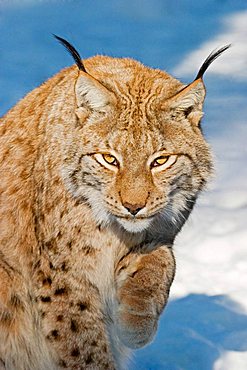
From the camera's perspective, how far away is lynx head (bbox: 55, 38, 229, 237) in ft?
15.4

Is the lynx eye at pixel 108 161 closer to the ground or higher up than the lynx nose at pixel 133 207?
higher up

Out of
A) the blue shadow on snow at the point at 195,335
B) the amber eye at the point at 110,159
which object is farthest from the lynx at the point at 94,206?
the blue shadow on snow at the point at 195,335

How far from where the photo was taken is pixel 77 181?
487cm

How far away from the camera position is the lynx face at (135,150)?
4.69m

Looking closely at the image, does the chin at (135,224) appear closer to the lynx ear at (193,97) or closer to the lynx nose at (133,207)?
the lynx nose at (133,207)

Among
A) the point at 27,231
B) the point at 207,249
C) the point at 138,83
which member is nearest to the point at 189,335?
the point at 207,249

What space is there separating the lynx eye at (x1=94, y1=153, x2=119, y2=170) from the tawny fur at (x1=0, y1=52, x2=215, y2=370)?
1 cm

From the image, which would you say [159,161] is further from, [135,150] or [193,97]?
[193,97]

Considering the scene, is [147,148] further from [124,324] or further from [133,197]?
[124,324]

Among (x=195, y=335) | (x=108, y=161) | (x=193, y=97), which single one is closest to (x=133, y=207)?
(x=108, y=161)

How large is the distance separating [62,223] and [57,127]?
1.57 ft

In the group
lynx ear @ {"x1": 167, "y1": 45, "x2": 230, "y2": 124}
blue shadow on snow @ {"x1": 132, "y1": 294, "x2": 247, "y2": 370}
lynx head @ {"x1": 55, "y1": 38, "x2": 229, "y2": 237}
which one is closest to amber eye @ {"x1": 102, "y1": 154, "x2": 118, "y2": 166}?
lynx head @ {"x1": 55, "y1": 38, "x2": 229, "y2": 237}

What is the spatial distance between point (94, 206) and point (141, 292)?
0.48 meters

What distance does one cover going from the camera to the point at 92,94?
475 cm
